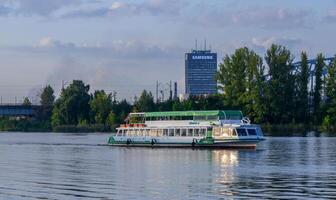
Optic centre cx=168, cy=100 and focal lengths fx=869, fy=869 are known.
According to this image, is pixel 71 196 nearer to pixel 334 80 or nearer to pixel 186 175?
pixel 186 175

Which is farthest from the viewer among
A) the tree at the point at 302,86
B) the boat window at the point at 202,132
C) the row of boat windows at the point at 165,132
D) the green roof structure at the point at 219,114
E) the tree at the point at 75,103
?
the tree at the point at 75,103

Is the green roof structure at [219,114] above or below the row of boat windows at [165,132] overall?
above

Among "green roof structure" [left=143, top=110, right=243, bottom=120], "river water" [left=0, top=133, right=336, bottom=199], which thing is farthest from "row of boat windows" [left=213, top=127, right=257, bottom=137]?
"river water" [left=0, top=133, right=336, bottom=199]

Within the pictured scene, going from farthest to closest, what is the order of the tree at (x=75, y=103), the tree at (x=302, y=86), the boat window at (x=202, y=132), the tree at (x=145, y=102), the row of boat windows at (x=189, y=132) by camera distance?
the tree at (x=75, y=103) < the tree at (x=145, y=102) < the tree at (x=302, y=86) < the boat window at (x=202, y=132) < the row of boat windows at (x=189, y=132)

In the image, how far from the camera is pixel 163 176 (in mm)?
54125

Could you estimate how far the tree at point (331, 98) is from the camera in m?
148

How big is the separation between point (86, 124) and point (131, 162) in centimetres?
12462

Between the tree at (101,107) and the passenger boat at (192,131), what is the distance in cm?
8660

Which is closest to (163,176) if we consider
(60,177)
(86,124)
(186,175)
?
(186,175)

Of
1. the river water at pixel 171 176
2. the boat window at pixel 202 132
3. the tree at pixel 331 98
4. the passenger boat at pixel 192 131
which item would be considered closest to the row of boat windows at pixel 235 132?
the passenger boat at pixel 192 131

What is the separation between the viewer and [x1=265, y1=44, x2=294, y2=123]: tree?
15038cm

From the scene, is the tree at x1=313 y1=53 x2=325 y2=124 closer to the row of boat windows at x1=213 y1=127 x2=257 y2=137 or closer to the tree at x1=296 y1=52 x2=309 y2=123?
the tree at x1=296 y1=52 x2=309 y2=123

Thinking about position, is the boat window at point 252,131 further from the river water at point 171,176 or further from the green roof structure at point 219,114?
the river water at point 171,176

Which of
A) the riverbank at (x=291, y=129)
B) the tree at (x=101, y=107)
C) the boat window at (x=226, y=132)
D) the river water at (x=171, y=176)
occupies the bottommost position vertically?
the river water at (x=171, y=176)
